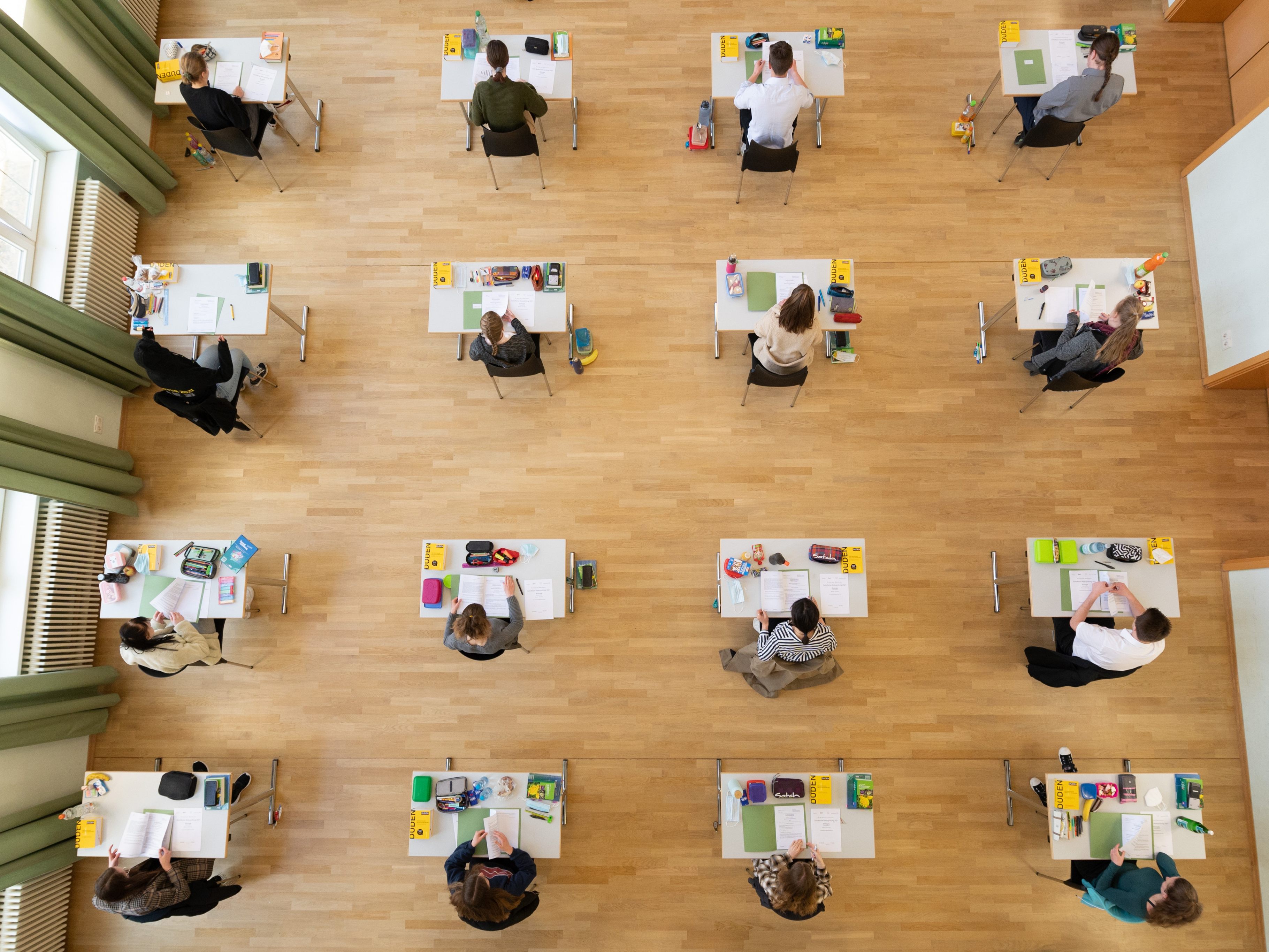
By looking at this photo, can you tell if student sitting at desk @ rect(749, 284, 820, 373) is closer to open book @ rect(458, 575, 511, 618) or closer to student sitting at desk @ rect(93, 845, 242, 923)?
open book @ rect(458, 575, 511, 618)

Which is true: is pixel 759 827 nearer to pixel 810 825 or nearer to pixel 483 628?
pixel 810 825

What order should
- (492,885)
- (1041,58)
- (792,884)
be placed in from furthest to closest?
(1041,58) → (492,885) → (792,884)

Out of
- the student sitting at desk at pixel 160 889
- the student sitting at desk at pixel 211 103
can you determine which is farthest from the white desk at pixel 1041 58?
the student sitting at desk at pixel 160 889

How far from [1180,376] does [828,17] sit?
4.58 metres

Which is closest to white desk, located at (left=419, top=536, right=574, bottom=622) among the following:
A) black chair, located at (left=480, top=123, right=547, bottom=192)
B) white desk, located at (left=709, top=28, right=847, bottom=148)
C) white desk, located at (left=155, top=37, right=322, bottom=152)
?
black chair, located at (left=480, top=123, right=547, bottom=192)

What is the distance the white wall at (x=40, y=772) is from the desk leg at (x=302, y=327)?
3612 millimetres

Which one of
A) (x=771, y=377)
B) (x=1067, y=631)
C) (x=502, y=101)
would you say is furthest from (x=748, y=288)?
(x=1067, y=631)

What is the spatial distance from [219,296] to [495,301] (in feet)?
7.30

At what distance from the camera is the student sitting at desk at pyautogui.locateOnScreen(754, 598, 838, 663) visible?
15.1 feet

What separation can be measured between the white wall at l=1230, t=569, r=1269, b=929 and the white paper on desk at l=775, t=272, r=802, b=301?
167 inches

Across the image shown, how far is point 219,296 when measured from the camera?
18.1 feet

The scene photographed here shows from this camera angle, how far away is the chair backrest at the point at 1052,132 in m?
5.63

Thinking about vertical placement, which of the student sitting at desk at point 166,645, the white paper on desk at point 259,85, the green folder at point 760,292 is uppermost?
the white paper on desk at point 259,85

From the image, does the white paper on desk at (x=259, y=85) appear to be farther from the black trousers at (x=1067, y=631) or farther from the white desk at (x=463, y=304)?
the black trousers at (x=1067, y=631)
